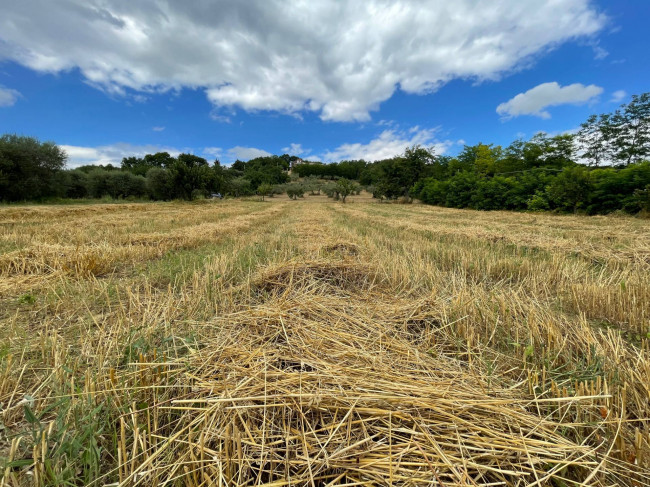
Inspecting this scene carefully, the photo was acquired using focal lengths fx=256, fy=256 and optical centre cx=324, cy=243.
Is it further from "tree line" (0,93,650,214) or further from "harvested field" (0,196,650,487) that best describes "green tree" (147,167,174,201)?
"harvested field" (0,196,650,487)

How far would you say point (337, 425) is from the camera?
4.09ft

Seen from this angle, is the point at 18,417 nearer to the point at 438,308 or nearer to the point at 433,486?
the point at 433,486

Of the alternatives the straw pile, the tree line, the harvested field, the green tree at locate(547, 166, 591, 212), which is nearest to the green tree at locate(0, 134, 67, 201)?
the tree line

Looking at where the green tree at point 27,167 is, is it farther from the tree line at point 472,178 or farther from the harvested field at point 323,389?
the harvested field at point 323,389

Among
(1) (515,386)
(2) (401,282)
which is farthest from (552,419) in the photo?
(2) (401,282)

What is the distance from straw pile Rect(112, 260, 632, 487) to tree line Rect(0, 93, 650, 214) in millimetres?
22440

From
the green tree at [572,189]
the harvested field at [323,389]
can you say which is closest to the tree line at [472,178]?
the green tree at [572,189]

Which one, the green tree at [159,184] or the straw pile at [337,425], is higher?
the green tree at [159,184]

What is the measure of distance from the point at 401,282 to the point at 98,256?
17.4 ft

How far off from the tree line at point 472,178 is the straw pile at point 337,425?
22440 millimetres

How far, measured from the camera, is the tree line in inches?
733

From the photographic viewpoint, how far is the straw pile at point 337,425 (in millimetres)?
1116

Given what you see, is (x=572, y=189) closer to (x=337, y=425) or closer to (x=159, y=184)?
(x=337, y=425)

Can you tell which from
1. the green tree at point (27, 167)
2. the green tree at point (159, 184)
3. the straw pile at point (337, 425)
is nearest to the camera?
the straw pile at point (337, 425)
